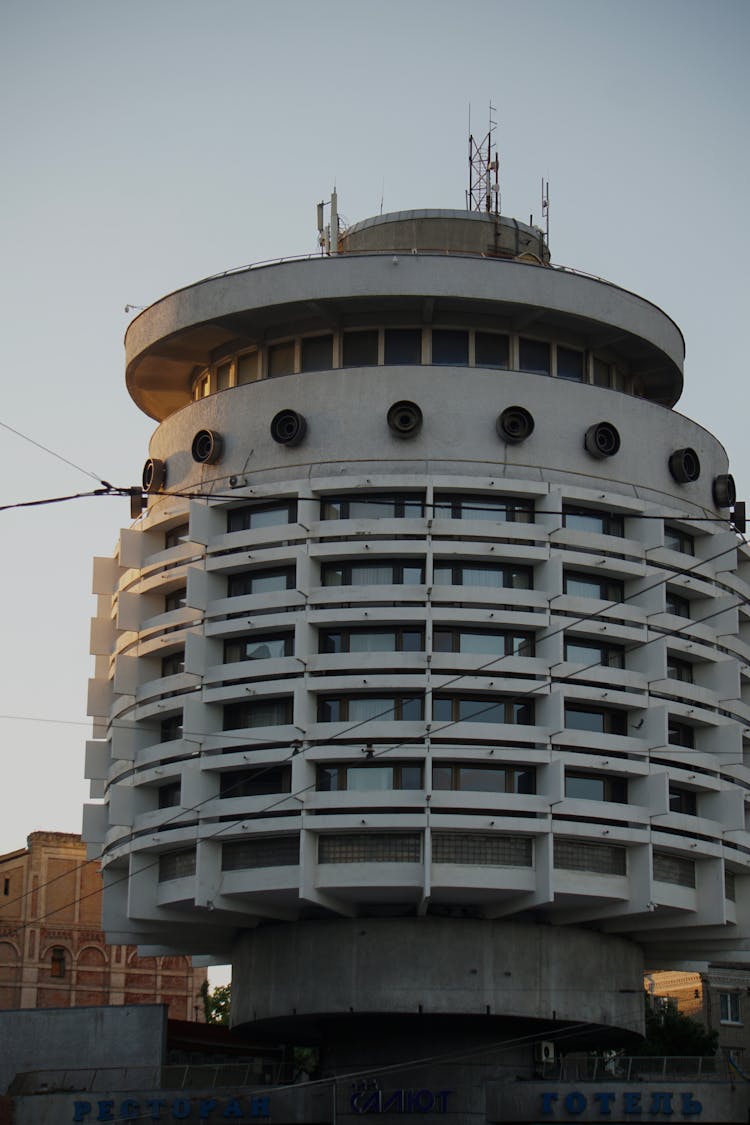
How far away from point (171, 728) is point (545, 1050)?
1340cm

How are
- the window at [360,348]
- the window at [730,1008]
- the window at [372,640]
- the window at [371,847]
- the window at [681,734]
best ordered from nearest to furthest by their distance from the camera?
the window at [371,847], the window at [372,640], the window at [681,734], the window at [360,348], the window at [730,1008]

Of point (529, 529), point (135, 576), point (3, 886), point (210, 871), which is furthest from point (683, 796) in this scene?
point (3, 886)

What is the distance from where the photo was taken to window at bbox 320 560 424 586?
47938mm

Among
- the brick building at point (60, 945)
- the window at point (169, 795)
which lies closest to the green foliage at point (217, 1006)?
the brick building at point (60, 945)

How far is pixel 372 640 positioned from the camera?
47.5 meters

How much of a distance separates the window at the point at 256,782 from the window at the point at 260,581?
4.77m

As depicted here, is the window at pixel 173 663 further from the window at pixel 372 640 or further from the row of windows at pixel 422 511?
the window at pixel 372 640

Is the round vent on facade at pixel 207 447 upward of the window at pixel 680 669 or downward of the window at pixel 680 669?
upward

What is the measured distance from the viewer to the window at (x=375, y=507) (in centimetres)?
4828

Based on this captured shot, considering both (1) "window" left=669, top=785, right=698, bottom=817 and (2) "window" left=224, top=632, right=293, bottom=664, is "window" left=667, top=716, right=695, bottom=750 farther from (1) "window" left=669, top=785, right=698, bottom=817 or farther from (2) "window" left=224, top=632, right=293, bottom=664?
(2) "window" left=224, top=632, right=293, bottom=664

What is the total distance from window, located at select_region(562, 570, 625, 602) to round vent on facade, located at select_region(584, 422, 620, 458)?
3.53m

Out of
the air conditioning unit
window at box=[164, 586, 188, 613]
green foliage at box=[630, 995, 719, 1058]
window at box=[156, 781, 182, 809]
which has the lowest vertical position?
the air conditioning unit

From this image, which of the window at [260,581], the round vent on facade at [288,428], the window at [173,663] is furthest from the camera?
the window at [173,663]

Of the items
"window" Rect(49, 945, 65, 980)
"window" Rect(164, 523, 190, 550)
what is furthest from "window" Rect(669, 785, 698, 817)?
"window" Rect(49, 945, 65, 980)
